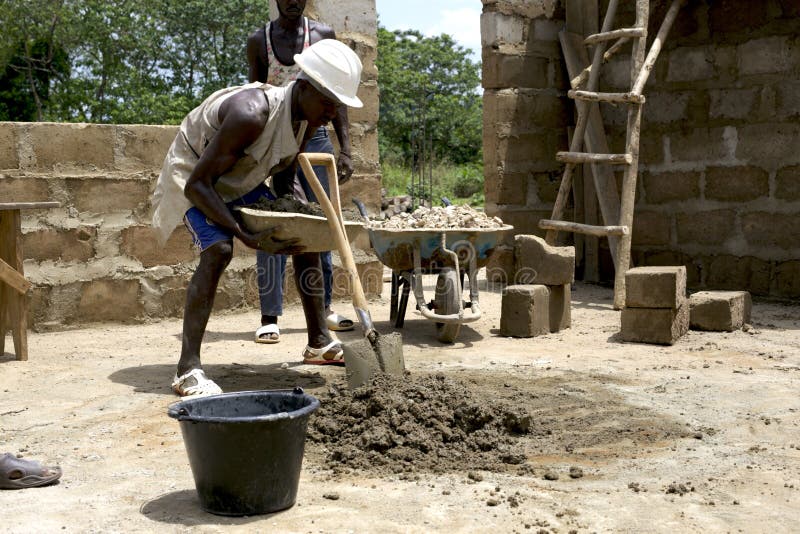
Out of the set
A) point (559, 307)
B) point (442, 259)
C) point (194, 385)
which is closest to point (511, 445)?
point (194, 385)

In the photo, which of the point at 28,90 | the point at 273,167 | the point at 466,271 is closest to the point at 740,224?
the point at 466,271

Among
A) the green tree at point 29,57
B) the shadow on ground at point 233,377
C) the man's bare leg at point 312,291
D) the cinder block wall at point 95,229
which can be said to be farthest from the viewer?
the green tree at point 29,57

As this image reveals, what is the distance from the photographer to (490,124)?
25.5ft

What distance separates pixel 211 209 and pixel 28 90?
69.4 feet

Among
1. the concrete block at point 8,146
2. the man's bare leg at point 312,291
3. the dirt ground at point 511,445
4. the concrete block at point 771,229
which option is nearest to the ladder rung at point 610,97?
the concrete block at point 771,229

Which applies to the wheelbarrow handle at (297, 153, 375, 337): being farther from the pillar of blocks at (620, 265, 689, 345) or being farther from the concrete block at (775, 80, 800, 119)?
the concrete block at (775, 80, 800, 119)

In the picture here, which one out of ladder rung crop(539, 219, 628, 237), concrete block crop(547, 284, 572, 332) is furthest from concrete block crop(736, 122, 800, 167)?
concrete block crop(547, 284, 572, 332)

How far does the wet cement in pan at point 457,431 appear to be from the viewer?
3.07 metres

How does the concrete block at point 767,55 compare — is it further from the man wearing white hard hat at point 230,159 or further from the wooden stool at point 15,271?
the wooden stool at point 15,271

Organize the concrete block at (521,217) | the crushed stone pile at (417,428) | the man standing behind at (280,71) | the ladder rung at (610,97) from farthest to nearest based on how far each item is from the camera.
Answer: the concrete block at (521,217) → the ladder rung at (610,97) → the man standing behind at (280,71) → the crushed stone pile at (417,428)

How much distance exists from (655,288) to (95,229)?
11.7 ft

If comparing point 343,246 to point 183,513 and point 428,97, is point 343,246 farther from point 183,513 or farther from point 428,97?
point 428,97

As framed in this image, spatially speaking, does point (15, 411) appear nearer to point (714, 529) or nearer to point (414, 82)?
point (714, 529)

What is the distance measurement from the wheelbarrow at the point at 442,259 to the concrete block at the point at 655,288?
33.3 inches
